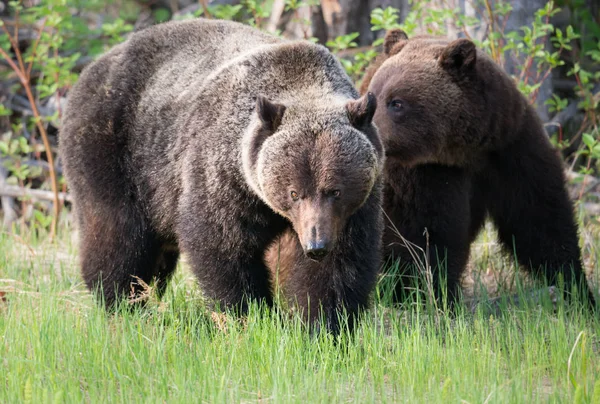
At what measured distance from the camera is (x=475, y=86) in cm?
659

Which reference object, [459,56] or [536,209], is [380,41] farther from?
[536,209]

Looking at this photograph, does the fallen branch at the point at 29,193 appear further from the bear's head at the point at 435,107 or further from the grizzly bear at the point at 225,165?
the bear's head at the point at 435,107

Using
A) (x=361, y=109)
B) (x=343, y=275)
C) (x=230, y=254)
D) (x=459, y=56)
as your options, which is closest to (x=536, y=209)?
(x=459, y=56)

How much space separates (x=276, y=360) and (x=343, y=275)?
679 mm

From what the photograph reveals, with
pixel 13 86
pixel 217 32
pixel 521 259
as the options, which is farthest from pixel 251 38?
pixel 13 86

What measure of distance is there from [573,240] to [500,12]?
240 centimetres

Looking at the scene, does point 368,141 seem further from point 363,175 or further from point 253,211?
point 253,211

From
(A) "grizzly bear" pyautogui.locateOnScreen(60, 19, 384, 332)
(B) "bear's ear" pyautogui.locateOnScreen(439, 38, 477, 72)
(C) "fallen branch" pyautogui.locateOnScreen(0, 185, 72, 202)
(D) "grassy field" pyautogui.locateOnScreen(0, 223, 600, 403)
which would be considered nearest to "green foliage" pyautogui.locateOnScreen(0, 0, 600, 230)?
(C) "fallen branch" pyautogui.locateOnScreen(0, 185, 72, 202)

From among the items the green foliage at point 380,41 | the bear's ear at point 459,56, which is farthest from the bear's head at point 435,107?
the green foliage at point 380,41

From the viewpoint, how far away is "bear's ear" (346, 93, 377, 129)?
4.90 meters

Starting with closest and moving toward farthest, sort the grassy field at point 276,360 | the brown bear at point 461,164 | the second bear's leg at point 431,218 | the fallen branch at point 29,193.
A: the grassy field at point 276,360
the brown bear at point 461,164
the second bear's leg at point 431,218
the fallen branch at point 29,193

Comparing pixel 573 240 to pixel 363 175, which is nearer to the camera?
pixel 363 175

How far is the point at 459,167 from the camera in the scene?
22.2 feet

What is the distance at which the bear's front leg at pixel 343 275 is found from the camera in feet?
16.8
